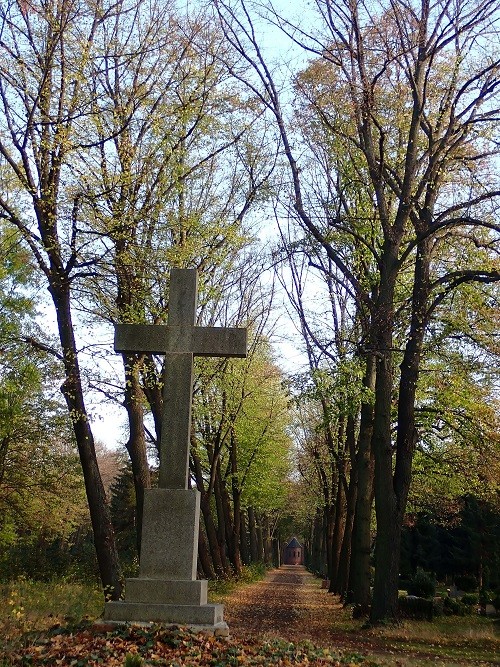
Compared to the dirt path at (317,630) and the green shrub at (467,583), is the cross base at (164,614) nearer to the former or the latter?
the dirt path at (317,630)

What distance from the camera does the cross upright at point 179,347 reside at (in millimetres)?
9141

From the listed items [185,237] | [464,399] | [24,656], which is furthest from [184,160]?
[24,656]

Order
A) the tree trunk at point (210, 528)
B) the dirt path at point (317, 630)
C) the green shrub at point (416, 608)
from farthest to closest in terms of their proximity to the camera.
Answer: the tree trunk at point (210, 528) < the green shrub at point (416, 608) < the dirt path at point (317, 630)

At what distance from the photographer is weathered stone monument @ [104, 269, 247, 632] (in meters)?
8.27

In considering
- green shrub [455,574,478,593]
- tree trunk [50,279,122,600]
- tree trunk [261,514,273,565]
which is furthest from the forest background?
tree trunk [261,514,273,565]

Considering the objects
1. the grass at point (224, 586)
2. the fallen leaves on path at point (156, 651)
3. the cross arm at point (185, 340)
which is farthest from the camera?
the grass at point (224, 586)

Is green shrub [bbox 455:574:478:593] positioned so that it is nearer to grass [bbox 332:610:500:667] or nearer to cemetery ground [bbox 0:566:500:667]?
grass [bbox 332:610:500:667]

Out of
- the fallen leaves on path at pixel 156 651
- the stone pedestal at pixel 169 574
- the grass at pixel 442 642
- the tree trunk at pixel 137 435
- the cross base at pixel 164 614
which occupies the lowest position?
the grass at pixel 442 642

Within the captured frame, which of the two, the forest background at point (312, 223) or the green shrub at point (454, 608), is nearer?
the forest background at point (312, 223)

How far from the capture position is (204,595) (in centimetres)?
870

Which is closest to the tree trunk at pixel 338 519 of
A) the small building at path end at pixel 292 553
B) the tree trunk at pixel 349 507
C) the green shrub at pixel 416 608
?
the tree trunk at pixel 349 507

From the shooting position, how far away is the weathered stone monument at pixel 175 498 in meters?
8.27

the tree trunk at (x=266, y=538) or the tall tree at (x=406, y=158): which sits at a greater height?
the tall tree at (x=406, y=158)

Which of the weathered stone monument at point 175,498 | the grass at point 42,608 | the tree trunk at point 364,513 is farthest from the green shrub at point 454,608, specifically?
the weathered stone monument at point 175,498
